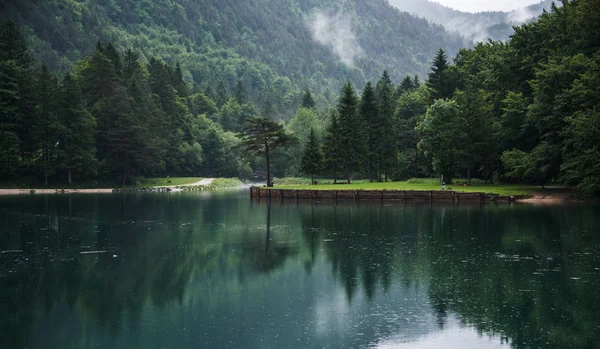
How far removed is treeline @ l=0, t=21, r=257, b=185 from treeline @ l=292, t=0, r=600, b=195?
23082 millimetres

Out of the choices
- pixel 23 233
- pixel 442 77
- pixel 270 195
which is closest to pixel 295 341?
pixel 23 233

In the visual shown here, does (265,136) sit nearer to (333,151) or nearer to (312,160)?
(312,160)

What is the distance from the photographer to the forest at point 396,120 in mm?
66625

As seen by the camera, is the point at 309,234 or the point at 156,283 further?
the point at 309,234

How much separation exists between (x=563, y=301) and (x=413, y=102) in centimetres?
8911

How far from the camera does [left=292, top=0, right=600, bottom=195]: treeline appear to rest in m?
62.9

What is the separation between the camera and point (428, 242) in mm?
39969

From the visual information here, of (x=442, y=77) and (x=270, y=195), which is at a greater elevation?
(x=442, y=77)

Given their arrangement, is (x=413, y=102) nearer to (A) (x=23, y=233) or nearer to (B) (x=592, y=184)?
(B) (x=592, y=184)

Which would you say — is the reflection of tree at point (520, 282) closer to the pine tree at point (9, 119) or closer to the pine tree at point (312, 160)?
the pine tree at point (312, 160)

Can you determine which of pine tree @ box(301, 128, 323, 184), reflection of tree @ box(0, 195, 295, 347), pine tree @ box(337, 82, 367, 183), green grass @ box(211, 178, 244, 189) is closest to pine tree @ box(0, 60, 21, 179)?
reflection of tree @ box(0, 195, 295, 347)

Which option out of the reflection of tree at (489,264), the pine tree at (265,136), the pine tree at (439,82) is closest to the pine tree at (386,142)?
the pine tree at (439,82)

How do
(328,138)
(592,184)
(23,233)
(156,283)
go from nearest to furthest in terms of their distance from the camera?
(156,283) → (23,233) → (592,184) → (328,138)

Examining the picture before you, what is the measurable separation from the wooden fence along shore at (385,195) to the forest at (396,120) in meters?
5.12
